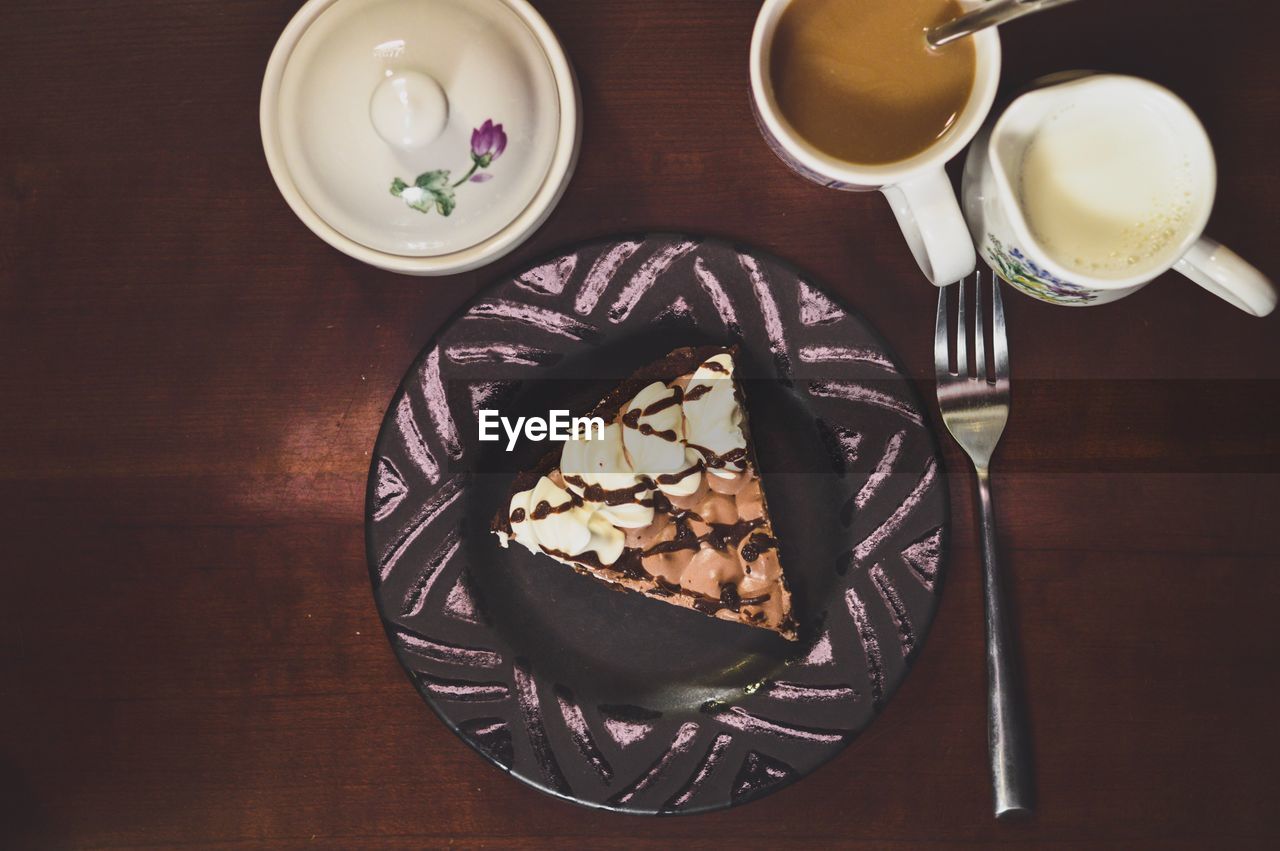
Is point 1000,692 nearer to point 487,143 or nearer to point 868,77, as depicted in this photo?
point 868,77

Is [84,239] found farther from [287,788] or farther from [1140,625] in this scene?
[1140,625]

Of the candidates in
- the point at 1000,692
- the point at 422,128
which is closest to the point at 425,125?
the point at 422,128

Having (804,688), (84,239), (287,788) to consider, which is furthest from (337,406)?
(804,688)

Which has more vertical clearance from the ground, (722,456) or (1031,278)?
(1031,278)

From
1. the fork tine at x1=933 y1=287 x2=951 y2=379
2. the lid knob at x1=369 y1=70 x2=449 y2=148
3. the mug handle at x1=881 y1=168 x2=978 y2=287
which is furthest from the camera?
the fork tine at x1=933 y1=287 x2=951 y2=379

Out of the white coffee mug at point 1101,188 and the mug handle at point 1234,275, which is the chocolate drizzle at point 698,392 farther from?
the mug handle at point 1234,275

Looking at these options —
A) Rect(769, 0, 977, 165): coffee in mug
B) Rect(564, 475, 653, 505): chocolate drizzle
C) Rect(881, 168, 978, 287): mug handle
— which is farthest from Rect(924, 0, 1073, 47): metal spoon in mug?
Rect(564, 475, 653, 505): chocolate drizzle

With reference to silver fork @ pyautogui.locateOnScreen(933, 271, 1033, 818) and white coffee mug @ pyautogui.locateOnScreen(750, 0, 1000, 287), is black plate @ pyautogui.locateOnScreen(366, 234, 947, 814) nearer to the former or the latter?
silver fork @ pyautogui.locateOnScreen(933, 271, 1033, 818)
